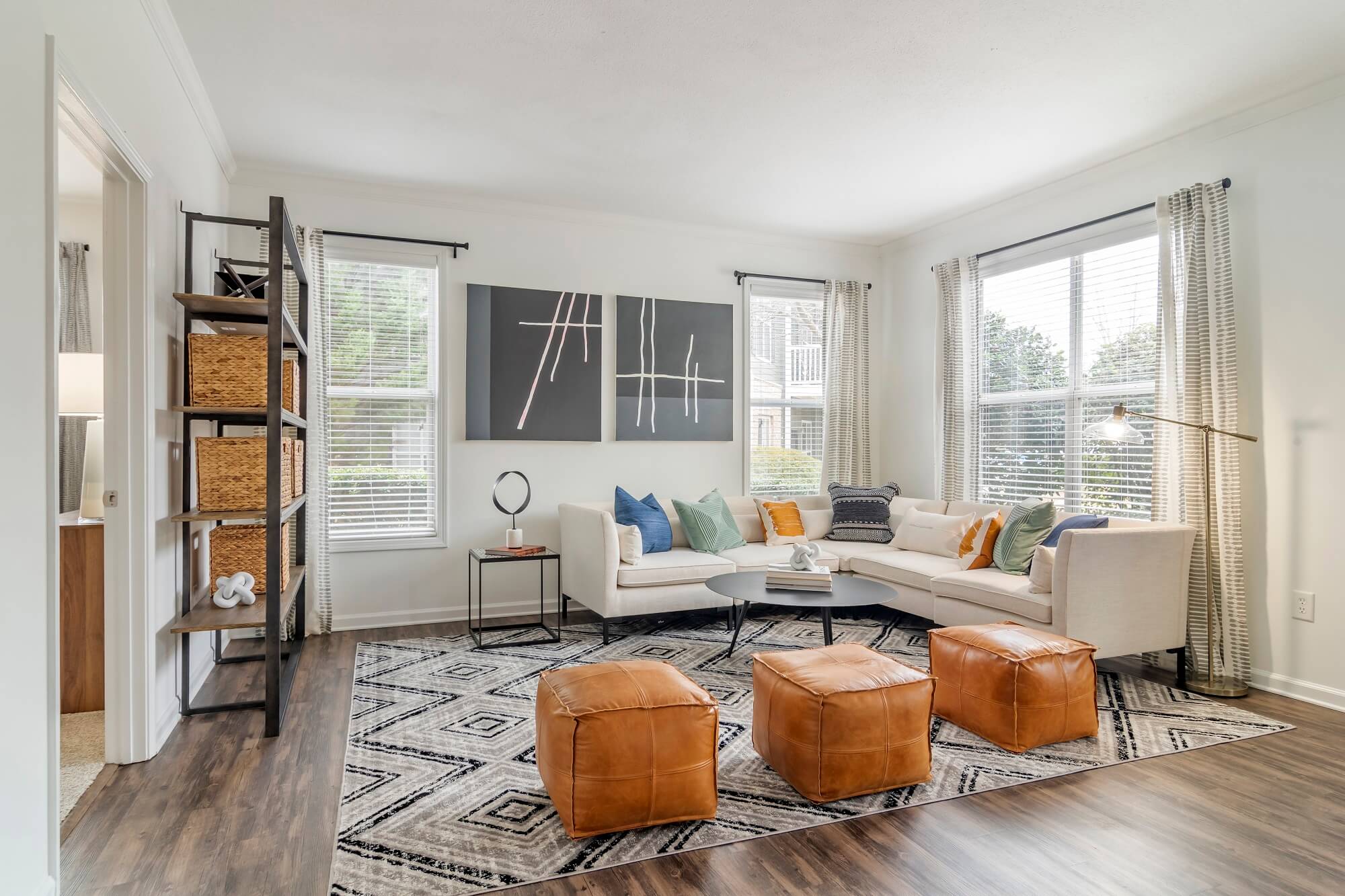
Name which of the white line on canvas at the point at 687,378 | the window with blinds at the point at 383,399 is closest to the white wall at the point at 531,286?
the window with blinds at the point at 383,399

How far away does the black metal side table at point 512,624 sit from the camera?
434cm

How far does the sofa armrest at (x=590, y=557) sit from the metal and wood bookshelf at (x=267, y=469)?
151 centimetres

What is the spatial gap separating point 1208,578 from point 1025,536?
81cm

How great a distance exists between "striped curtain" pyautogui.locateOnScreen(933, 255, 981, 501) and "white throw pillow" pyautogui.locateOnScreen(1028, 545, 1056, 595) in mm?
1620

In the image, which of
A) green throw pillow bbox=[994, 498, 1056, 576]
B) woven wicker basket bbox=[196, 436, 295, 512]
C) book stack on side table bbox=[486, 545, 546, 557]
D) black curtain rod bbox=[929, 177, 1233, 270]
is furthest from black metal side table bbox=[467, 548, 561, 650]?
black curtain rod bbox=[929, 177, 1233, 270]

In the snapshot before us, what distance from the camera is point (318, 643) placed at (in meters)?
4.34

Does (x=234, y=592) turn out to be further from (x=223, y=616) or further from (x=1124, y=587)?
(x=1124, y=587)

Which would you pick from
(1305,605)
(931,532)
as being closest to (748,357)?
(931,532)

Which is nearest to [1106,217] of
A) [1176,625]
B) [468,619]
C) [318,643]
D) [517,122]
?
[1176,625]

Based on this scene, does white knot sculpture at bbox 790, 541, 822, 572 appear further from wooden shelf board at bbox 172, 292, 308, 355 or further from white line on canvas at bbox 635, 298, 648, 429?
wooden shelf board at bbox 172, 292, 308, 355

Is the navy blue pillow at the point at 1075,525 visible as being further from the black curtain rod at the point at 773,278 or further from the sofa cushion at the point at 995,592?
the black curtain rod at the point at 773,278

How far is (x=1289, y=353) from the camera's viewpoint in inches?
139

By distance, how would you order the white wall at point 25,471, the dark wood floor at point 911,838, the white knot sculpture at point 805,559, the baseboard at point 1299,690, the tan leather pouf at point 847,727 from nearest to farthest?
the white wall at point 25,471 < the dark wood floor at point 911,838 < the tan leather pouf at point 847,727 < the baseboard at point 1299,690 < the white knot sculpture at point 805,559

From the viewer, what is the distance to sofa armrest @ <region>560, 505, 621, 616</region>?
4.27 metres
